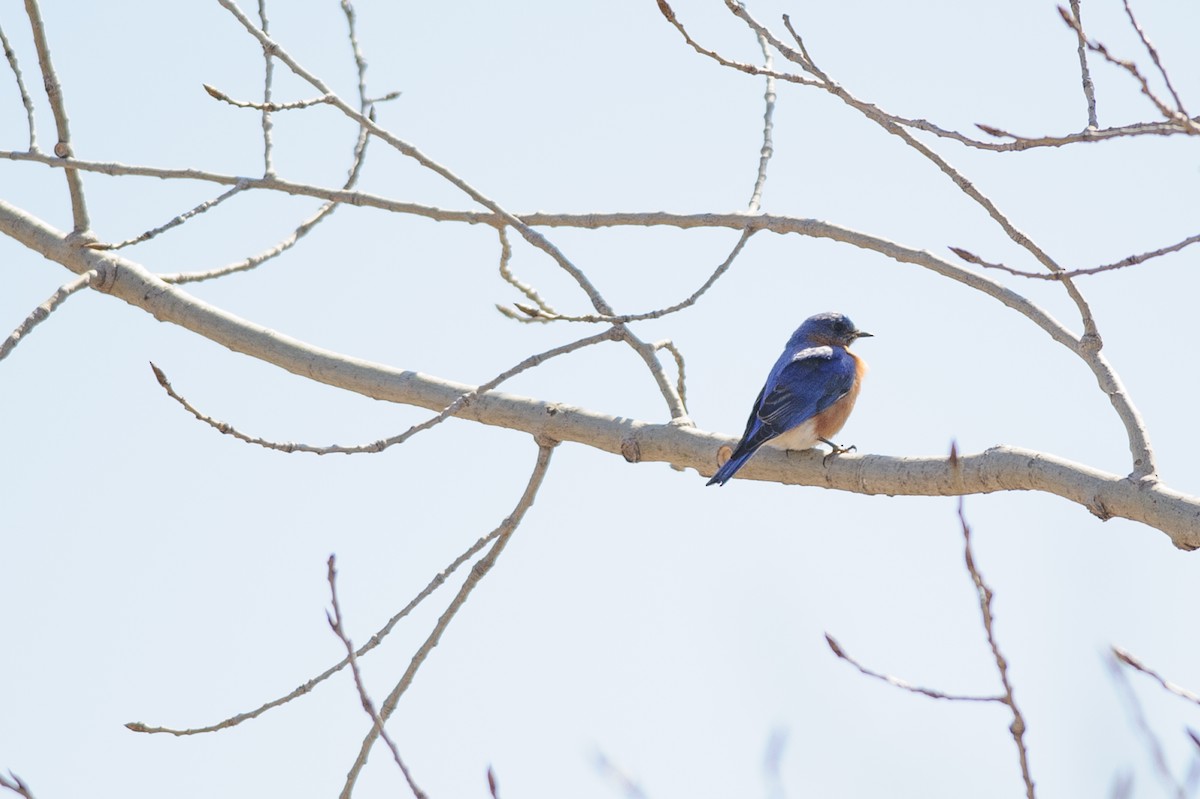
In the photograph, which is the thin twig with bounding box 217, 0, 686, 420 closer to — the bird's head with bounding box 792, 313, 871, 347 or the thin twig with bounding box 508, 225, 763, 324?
the thin twig with bounding box 508, 225, 763, 324

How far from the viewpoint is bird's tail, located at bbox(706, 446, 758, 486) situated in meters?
4.55

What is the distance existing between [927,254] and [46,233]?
321 centimetres

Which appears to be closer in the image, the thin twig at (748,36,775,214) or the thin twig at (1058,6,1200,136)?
the thin twig at (1058,6,1200,136)

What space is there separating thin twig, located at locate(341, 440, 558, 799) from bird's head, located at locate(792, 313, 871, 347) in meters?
3.11

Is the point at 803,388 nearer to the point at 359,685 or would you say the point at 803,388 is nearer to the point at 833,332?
the point at 833,332

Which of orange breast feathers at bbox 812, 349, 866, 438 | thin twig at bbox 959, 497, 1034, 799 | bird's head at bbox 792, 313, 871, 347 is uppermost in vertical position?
bird's head at bbox 792, 313, 871, 347

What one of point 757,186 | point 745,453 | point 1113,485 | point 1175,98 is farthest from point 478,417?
point 1175,98

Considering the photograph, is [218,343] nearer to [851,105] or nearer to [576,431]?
[576,431]

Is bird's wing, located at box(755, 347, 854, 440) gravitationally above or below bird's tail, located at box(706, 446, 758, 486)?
above

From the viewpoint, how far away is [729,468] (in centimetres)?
458

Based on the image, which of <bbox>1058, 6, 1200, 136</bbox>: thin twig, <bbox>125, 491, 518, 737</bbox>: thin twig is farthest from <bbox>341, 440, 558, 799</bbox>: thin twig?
<bbox>1058, 6, 1200, 136</bbox>: thin twig

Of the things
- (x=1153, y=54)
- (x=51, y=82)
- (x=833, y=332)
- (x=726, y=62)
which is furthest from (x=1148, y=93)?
(x=833, y=332)

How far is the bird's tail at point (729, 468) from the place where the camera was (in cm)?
455

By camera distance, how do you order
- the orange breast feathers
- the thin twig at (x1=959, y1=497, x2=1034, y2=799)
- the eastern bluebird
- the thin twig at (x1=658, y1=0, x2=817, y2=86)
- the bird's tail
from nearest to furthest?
the thin twig at (x1=959, y1=497, x2=1034, y2=799), the thin twig at (x1=658, y1=0, x2=817, y2=86), the bird's tail, the eastern bluebird, the orange breast feathers
